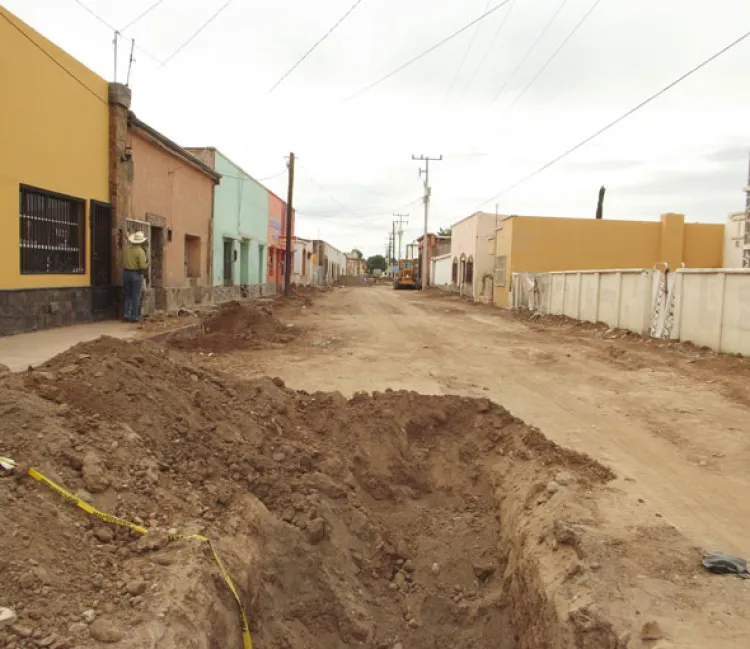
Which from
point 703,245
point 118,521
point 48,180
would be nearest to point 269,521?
point 118,521

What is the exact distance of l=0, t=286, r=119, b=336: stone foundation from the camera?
9391 mm

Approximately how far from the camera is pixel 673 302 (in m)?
13.7

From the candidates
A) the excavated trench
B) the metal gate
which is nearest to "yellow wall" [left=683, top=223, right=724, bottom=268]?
the metal gate

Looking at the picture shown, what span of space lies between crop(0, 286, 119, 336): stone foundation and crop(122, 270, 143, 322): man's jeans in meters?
0.44

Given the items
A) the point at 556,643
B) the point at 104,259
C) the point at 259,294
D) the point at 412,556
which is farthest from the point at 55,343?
the point at 259,294

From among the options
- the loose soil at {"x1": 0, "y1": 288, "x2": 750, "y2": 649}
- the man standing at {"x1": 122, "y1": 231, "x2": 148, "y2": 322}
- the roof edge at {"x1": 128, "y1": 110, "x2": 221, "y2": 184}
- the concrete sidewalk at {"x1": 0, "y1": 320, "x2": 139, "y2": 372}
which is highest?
the roof edge at {"x1": 128, "y1": 110, "x2": 221, "y2": 184}

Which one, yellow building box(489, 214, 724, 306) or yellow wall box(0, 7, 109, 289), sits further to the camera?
yellow building box(489, 214, 724, 306)

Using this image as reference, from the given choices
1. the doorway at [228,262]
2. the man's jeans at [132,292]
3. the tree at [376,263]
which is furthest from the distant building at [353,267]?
the man's jeans at [132,292]

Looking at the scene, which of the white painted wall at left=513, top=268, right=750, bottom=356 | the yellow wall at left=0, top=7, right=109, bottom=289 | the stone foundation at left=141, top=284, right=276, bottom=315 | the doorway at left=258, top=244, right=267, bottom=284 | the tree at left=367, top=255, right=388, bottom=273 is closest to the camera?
the yellow wall at left=0, top=7, right=109, bottom=289

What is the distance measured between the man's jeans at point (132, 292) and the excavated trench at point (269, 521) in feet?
23.6

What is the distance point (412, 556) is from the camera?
14.8ft

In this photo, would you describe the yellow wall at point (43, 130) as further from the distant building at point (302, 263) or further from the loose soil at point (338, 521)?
the distant building at point (302, 263)

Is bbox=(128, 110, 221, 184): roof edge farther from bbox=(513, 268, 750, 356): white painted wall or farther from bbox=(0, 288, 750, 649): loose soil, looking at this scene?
bbox=(513, 268, 750, 356): white painted wall

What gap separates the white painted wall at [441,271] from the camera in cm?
4802
